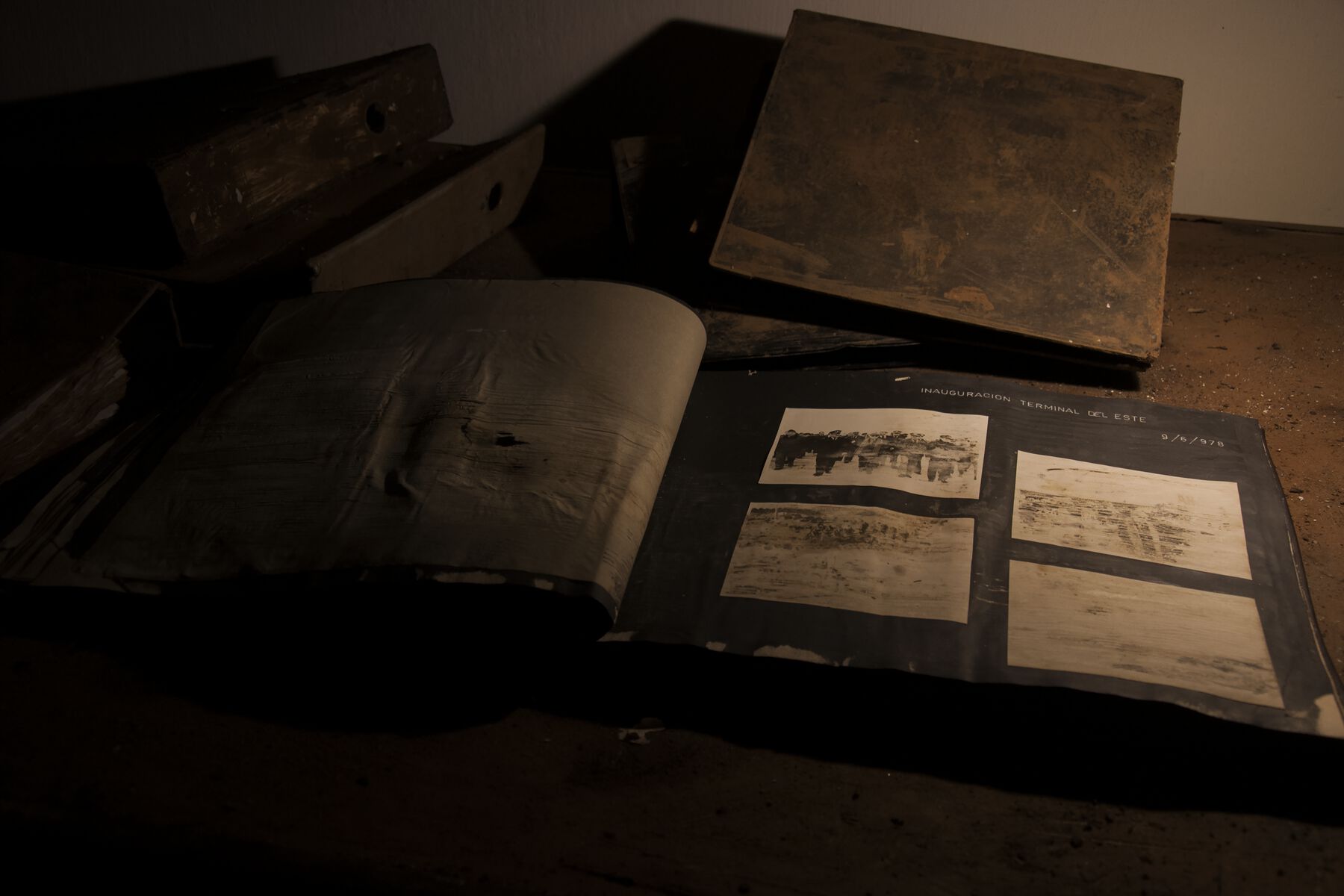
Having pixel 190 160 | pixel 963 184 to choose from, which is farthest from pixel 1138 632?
pixel 190 160

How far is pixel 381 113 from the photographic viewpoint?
59.4 inches

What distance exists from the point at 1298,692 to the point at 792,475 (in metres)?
0.45

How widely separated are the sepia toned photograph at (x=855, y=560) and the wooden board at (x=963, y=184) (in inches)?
14.9

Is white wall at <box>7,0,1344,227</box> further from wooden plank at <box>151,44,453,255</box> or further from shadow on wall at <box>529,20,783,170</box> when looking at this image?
wooden plank at <box>151,44,453,255</box>

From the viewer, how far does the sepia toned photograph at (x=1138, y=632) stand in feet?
2.30

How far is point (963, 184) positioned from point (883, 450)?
49 centimetres

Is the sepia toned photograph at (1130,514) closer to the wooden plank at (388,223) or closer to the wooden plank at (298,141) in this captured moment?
the wooden plank at (388,223)

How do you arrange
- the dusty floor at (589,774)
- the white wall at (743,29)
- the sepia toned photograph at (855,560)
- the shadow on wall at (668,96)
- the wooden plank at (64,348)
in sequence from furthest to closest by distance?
the shadow on wall at (668,96), the white wall at (743,29), the wooden plank at (64,348), the sepia toned photograph at (855,560), the dusty floor at (589,774)

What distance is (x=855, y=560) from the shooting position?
82cm

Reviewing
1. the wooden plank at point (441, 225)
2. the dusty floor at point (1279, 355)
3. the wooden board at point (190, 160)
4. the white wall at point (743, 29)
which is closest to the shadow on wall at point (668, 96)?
the white wall at point (743, 29)

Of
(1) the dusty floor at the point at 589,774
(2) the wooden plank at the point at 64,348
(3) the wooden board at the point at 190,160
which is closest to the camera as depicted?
(1) the dusty floor at the point at 589,774

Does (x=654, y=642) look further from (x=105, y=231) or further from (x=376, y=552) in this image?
(x=105, y=231)

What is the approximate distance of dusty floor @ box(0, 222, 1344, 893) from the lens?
0.65 meters

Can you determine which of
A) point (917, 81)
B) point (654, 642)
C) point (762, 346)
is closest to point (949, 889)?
point (654, 642)
